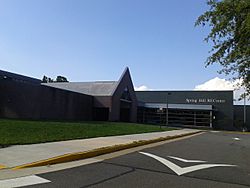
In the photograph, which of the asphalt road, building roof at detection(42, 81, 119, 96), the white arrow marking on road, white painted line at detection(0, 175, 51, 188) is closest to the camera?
white painted line at detection(0, 175, 51, 188)

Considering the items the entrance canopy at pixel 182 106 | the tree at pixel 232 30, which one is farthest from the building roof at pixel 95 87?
the tree at pixel 232 30

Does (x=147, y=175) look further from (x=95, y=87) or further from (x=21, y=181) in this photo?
(x=95, y=87)

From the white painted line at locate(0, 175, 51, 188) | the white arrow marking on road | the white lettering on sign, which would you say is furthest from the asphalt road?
the white lettering on sign

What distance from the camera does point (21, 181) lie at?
21.0 feet

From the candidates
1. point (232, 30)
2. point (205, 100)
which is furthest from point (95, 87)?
point (232, 30)

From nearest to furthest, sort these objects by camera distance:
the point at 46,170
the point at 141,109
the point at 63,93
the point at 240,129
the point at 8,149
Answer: the point at 46,170 < the point at 8,149 < the point at 63,93 < the point at 240,129 < the point at 141,109

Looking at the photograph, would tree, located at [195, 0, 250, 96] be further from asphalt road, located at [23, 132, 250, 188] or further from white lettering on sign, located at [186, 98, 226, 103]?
white lettering on sign, located at [186, 98, 226, 103]

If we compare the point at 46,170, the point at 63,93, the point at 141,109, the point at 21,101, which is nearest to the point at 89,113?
the point at 63,93

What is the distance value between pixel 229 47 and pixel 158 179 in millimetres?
5566

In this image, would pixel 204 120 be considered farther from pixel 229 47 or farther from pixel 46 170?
pixel 46 170

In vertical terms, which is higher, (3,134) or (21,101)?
(21,101)

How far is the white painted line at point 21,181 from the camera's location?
607 cm

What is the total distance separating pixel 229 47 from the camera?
1043 cm

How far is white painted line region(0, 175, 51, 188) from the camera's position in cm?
607
